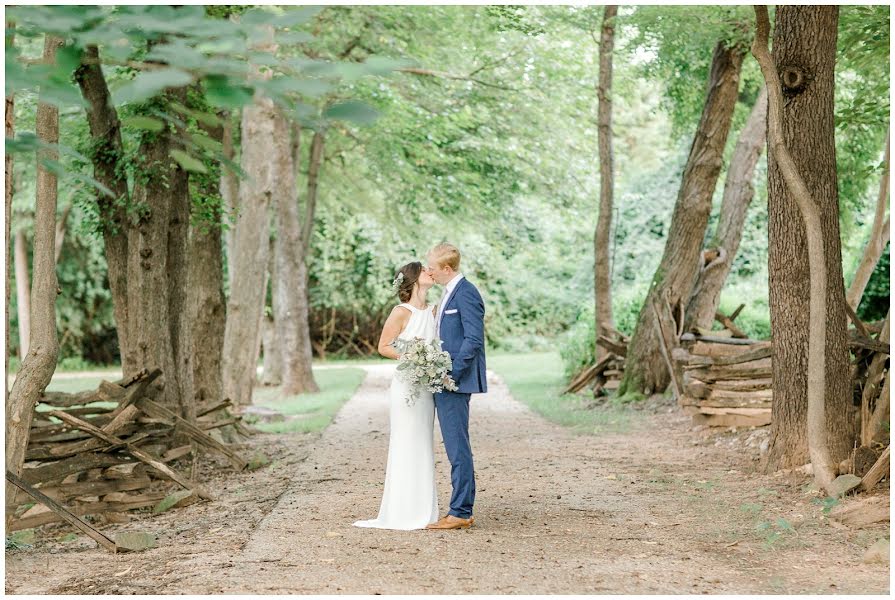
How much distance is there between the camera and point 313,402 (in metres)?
17.6

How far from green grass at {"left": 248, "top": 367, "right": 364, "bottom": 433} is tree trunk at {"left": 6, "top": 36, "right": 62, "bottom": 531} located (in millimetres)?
6499

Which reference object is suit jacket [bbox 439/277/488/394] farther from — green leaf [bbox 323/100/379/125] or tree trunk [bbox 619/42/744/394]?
tree trunk [bbox 619/42/744/394]

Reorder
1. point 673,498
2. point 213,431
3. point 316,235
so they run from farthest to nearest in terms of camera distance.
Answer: point 316,235 < point 213,431 < point 673,498

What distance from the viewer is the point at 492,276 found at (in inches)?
1294

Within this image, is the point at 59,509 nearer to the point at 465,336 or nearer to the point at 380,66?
the point at 465,336

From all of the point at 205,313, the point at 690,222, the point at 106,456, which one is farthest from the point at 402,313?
the point at 690,222

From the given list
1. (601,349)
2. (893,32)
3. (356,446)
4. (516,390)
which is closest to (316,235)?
(516,390)

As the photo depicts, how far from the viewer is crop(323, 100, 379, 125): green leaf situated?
3.30 meters

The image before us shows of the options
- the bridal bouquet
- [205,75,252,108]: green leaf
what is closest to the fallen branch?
the bridal bouquet

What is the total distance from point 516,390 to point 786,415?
11.3 m

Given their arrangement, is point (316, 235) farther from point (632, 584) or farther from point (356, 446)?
point (632, 584)

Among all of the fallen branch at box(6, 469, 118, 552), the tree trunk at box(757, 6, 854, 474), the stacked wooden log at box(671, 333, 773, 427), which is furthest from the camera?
the stacked wooden log at box(671, 333, 773, 427)

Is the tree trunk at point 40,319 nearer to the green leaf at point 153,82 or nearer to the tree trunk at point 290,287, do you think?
the green leaf at point 153,82

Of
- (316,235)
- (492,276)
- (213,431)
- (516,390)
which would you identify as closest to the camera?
(213,431)
